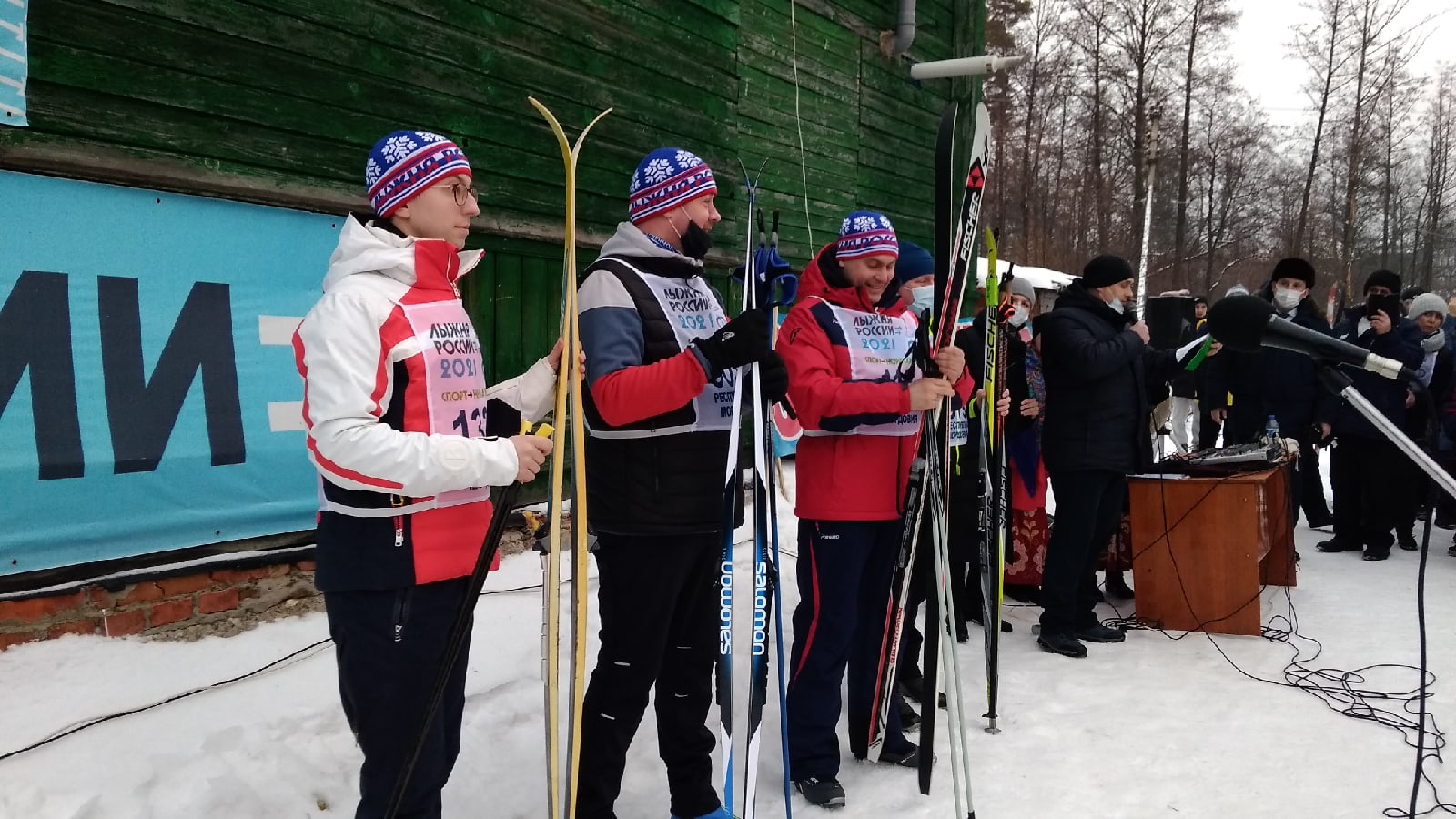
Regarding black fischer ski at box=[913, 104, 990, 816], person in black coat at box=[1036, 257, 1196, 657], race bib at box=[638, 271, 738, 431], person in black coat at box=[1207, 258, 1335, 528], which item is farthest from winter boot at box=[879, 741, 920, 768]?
person in black coat at box=[1207, 258, 1335, 528]

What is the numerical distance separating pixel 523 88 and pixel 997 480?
3.51 meters

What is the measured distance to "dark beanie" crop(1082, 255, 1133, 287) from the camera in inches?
172

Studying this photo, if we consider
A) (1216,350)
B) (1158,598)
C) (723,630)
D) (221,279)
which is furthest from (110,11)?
(1216,350)

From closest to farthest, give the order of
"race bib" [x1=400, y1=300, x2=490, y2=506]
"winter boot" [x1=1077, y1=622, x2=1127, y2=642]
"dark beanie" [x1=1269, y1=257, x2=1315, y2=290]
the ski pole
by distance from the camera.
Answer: the ski pole < "race bib" [x1=400, y1=300, x2=490, y2=506] < "winter boot" [x1=1077, y1=622, x2=1127, y2=642] < "dark beanie" [x1=1269, y1=257, x2=1315, y2=290]

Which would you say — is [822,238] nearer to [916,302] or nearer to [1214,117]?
[916,302]

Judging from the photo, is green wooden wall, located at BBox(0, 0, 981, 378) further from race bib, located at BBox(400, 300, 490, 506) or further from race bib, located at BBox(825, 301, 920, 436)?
race bib, located at BBox(825, 301, 920, 436)

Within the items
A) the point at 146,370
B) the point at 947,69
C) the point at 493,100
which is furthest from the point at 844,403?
the point at 947,69

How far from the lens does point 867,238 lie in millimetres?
3039

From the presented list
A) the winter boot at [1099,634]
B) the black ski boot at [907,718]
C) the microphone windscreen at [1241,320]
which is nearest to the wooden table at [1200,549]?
the winter boot at [1099,634]

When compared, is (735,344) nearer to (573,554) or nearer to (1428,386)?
(573,554)

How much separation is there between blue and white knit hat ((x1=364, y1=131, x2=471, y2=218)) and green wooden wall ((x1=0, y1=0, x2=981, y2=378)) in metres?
2.23

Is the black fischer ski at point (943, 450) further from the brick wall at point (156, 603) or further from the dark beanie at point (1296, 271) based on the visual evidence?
the dark beanie at point (1296, 271)

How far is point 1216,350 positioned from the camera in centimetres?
653

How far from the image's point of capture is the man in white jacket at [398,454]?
168 centimetres
